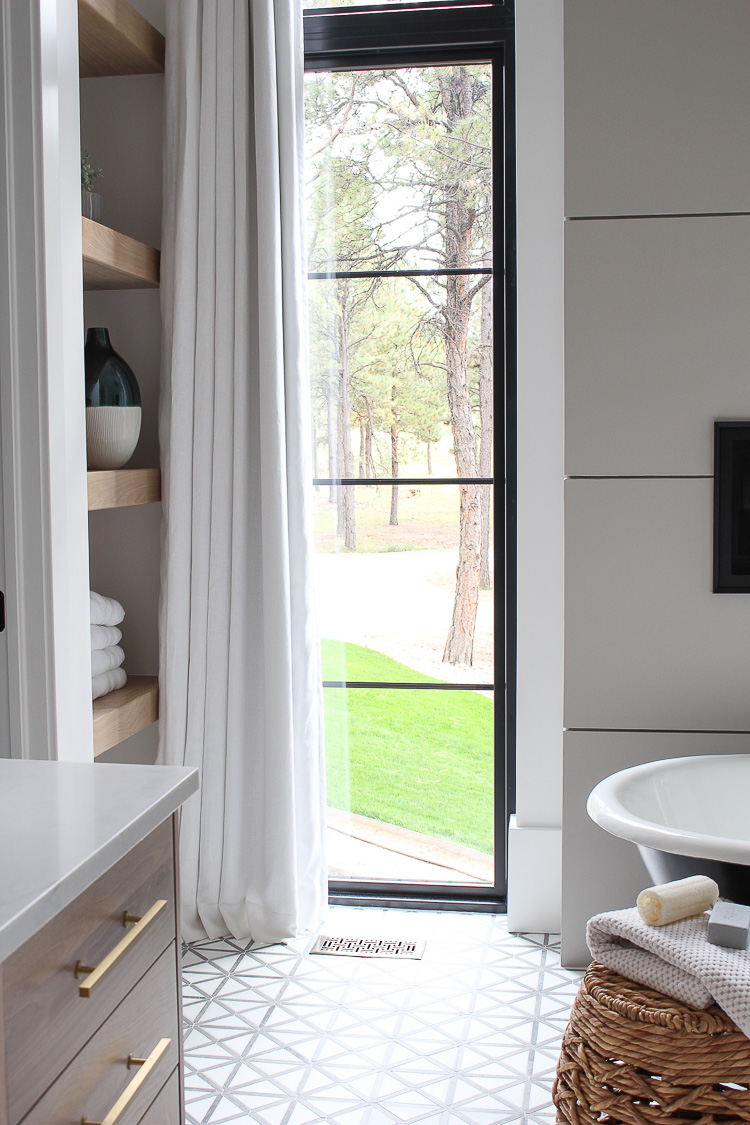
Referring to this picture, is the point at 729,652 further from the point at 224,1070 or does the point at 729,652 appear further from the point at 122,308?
the point at 122,308

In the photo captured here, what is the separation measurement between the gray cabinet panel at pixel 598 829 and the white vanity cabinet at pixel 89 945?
4.36ft

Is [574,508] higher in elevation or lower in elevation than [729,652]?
higher

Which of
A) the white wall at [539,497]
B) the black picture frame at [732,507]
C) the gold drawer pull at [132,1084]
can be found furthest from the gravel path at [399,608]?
the gold drawer pull at [132,1084]

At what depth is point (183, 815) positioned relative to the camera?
264 centimetres

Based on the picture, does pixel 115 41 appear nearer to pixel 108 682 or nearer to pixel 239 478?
pixel 239 478

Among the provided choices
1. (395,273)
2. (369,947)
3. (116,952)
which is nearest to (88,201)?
(395,273)

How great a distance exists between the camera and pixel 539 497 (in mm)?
2676

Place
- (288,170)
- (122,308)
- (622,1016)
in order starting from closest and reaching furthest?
(622,1016) < (288,170) < (122,308)

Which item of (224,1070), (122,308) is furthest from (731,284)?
(224,1070)

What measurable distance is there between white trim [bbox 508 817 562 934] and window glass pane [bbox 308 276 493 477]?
3.39ft

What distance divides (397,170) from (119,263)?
869 mm

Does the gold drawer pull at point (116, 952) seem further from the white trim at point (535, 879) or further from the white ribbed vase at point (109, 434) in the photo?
the white trim at point (535, 879)

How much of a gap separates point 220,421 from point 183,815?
3.49 feet

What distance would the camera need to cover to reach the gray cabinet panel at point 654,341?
7.57 ft
